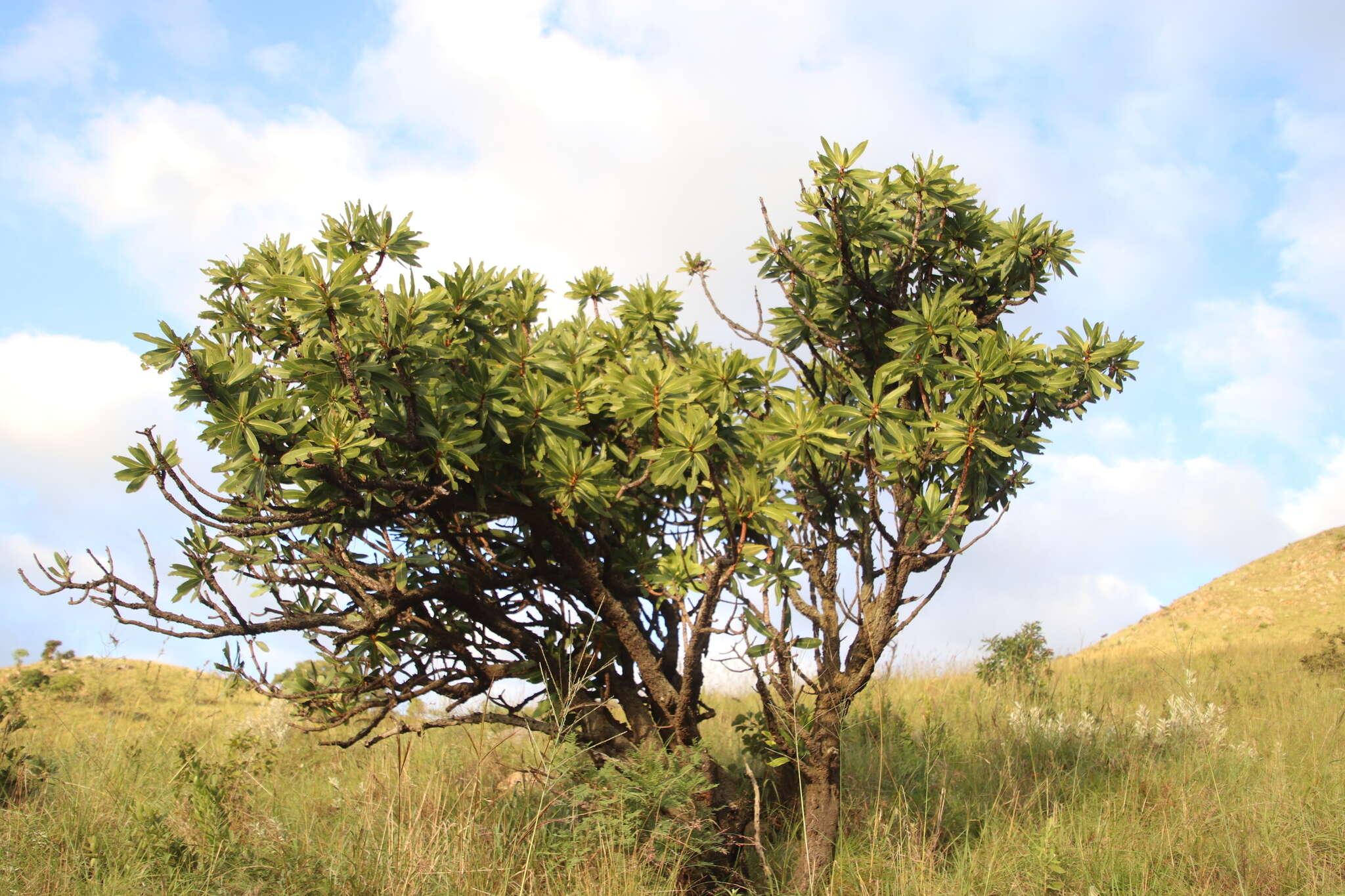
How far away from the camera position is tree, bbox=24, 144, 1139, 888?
3.35m

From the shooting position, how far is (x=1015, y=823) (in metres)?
5.05

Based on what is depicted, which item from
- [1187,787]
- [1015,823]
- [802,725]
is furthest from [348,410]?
[1187,787]

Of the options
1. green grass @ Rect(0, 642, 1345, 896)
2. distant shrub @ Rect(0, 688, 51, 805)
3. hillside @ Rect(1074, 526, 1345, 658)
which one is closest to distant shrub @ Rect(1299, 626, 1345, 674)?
green grass @ Rect(0, 642, 1345, 896)

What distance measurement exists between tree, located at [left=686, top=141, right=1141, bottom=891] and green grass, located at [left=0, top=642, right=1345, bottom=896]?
0.61 metres

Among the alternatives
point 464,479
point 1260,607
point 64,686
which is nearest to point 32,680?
point 64,686

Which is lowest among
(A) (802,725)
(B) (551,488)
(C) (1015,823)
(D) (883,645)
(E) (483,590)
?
(C) (1015,823)

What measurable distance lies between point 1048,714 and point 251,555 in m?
6.59

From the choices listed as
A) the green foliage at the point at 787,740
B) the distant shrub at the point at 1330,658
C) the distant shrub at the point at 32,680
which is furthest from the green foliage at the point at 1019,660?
the distant shrub at the point at 32,680

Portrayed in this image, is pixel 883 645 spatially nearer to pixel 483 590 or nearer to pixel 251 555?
pixel 483 590

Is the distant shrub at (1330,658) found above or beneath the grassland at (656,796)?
above

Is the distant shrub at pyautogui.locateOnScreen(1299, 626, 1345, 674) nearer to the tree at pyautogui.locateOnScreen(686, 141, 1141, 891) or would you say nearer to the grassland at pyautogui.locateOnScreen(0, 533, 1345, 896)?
the grassland at pyautogui.locateOnScreen(0, 533, 1345, 896)

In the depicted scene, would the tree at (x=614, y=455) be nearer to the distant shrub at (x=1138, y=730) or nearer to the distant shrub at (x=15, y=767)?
the distant shrub at (x=15, y=767)

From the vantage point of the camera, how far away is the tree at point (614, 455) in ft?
11.0

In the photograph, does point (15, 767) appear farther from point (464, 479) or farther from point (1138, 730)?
point (1138, 730)
